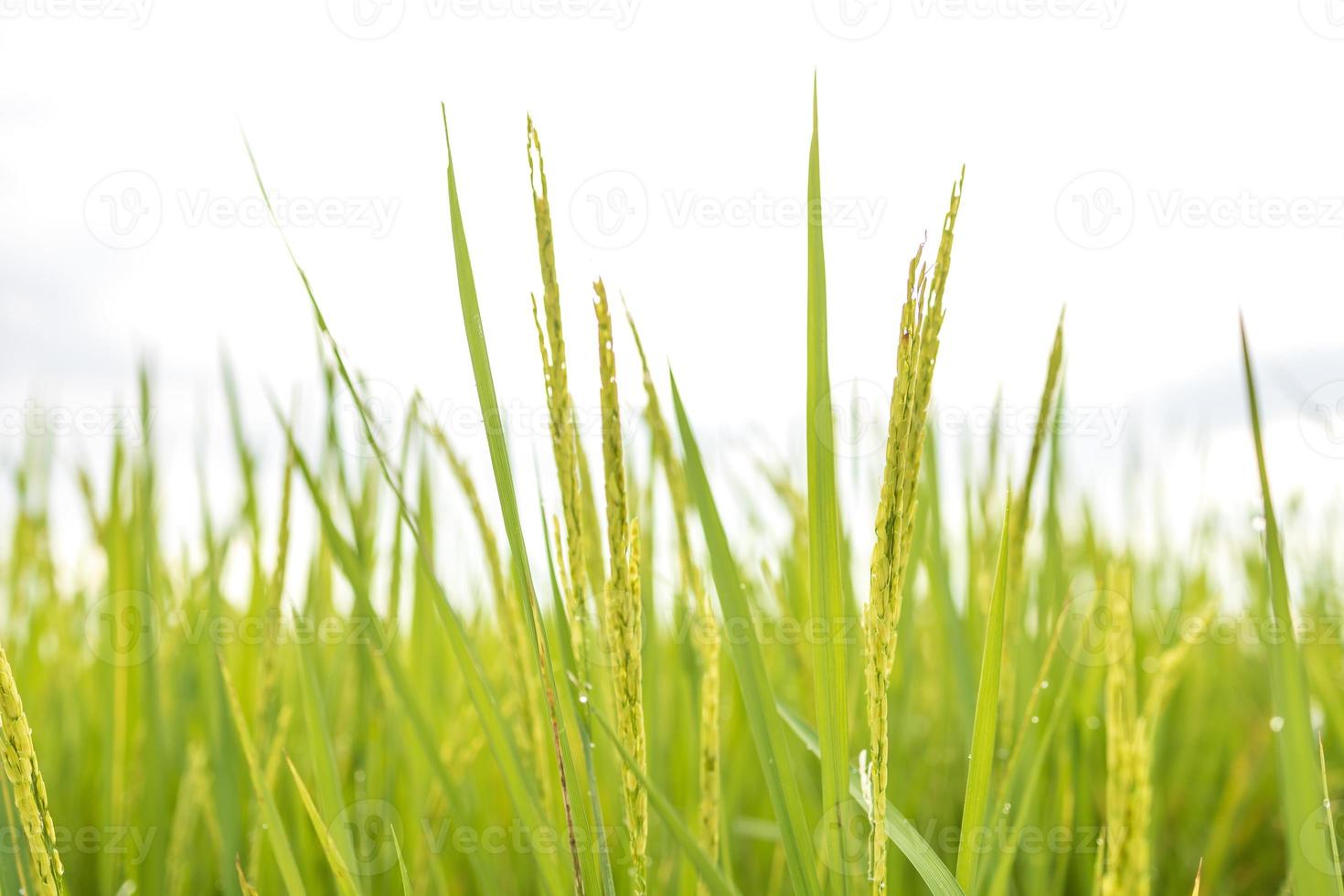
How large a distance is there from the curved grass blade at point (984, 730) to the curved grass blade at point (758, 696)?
0.46 feet

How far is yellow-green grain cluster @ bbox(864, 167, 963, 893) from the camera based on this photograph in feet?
2.04

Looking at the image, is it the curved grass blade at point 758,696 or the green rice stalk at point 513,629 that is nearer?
the curved grass blade at point 758,696

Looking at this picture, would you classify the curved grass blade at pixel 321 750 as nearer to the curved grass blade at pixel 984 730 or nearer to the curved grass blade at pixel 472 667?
the curved grass blade at pixel 472 667

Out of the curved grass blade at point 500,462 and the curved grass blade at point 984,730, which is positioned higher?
the curved grass blade at point 500,462

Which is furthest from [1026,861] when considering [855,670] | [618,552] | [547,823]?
[618,552]

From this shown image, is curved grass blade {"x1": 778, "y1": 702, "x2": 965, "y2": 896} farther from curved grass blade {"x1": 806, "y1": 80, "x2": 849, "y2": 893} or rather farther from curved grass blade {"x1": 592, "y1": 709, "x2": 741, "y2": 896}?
curved grass blade {"x1": 592, "y1": 709, "x2": 741, "y2": 896}

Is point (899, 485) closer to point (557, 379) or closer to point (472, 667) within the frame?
point (557, 379)

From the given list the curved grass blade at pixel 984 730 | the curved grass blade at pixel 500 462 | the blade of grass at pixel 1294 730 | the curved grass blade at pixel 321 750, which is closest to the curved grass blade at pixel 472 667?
the curved grass blade at pixel 500 462

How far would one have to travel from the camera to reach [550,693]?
30.6 inches

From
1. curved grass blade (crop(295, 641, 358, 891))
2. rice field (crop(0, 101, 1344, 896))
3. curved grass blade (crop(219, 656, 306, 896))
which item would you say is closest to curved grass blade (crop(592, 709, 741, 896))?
rice field (crop(0, 101, 1344, 896))

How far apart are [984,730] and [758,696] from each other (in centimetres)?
21

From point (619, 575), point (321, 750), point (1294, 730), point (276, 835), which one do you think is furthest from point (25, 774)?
point (1294, 730)

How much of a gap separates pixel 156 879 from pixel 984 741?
123 cm

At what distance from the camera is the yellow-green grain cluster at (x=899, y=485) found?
24.4 inches
